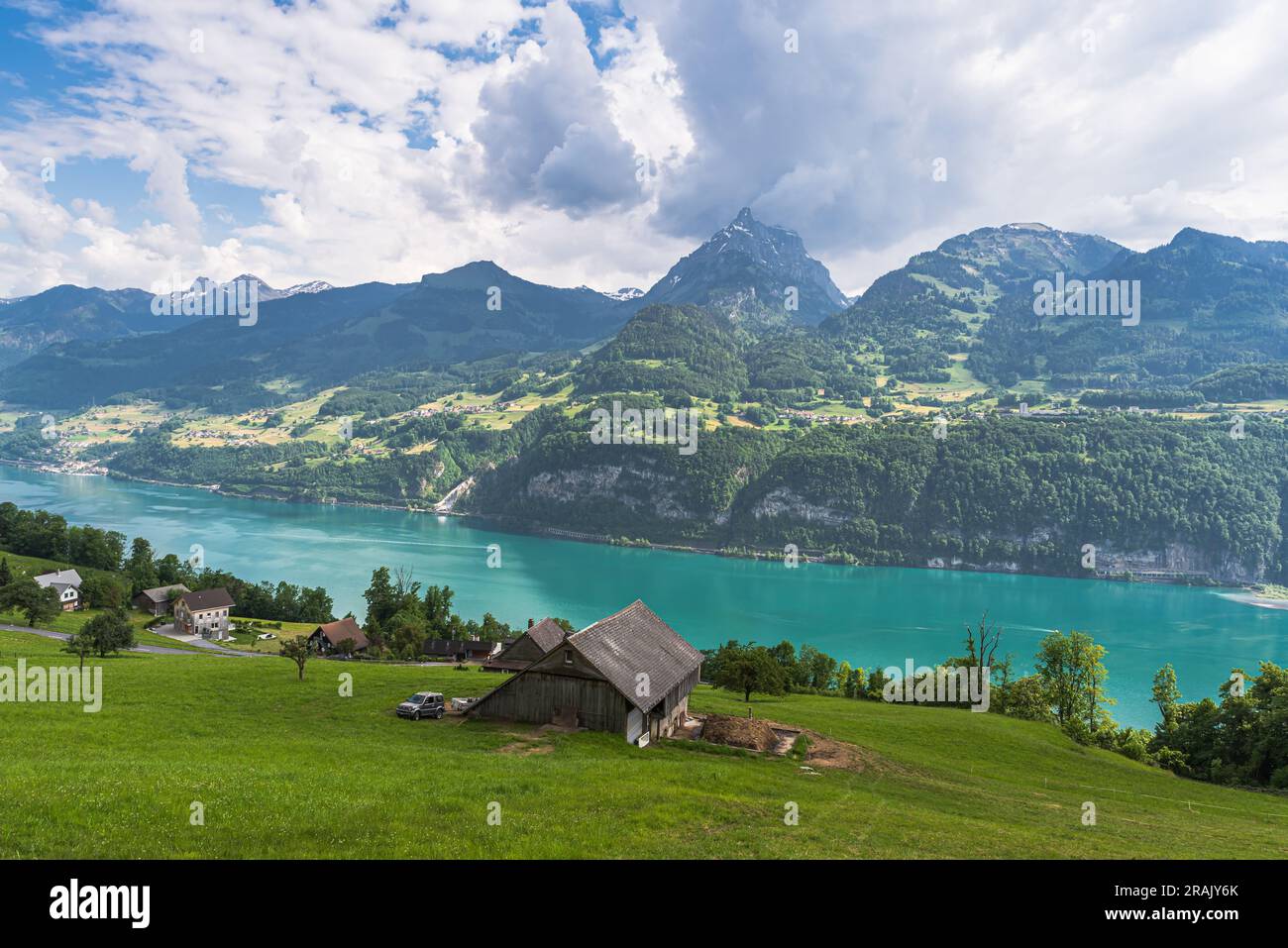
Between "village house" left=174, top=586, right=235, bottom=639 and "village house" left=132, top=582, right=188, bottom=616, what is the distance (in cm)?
443

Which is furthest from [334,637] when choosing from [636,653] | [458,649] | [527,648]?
[636,653]

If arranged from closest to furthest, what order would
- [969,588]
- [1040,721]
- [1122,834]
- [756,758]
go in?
[1122,834]
[756,758]
[1040,721]
[969,588]

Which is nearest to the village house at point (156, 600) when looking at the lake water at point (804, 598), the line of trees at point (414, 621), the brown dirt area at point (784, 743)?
the lake water at point (804, 598)

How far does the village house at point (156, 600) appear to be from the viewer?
8988 centimetres

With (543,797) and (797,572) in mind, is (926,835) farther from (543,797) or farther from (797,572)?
(797,572)

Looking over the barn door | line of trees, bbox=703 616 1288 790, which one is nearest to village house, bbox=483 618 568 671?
line of trees, bbox=703 616 1288 790

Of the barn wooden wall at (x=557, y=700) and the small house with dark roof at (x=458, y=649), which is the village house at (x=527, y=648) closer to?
the barn wooden wall at (x=557, y=700)

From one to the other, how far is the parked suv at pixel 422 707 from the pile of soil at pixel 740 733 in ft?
37.9

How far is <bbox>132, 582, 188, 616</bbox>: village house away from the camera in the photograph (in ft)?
295

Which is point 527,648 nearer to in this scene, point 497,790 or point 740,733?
point 740,733
